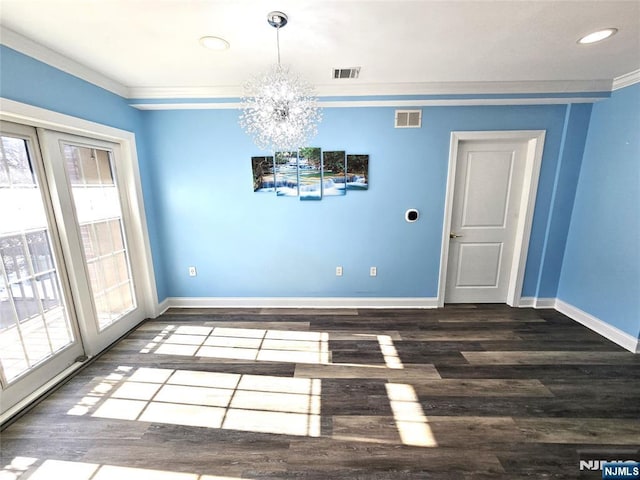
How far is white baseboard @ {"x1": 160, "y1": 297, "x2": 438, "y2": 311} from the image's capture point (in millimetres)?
3236

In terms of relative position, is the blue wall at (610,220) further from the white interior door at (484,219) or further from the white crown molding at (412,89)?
the white interior door at (484,219)

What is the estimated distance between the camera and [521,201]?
302cm

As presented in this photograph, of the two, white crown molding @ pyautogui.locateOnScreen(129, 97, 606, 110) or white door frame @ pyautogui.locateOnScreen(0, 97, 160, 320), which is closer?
white door frame @ pyautogui.locateOnScreen(0, 97, 160, 320)

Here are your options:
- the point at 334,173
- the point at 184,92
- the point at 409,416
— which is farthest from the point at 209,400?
the point at 184,92

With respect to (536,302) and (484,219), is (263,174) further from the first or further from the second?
(536,302)

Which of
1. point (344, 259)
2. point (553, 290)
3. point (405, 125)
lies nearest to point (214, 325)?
point (344, 259)

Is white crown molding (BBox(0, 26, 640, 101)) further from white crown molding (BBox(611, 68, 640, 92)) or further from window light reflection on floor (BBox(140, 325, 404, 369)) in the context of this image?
window light reflection on floor (BBox(140, 325, 404, 369))

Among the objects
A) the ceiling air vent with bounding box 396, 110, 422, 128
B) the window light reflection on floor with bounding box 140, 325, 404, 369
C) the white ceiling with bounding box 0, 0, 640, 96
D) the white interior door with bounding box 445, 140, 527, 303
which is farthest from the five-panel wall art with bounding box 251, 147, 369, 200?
the window light reflection on floor with bounding box 140, 325, 404, 369

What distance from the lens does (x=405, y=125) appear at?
2.81m

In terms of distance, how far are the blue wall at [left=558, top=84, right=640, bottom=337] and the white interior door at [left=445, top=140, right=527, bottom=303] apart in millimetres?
610

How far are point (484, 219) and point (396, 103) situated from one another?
5.83 ft

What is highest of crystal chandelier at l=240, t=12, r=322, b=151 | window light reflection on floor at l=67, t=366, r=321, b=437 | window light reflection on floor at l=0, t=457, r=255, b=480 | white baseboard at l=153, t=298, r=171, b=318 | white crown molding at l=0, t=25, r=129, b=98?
white crown molding at l=0, t=25, r=129, b=98

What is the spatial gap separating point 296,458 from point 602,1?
10.4ft

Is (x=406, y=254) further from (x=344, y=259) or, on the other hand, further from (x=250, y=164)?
(x=250, y=164)
